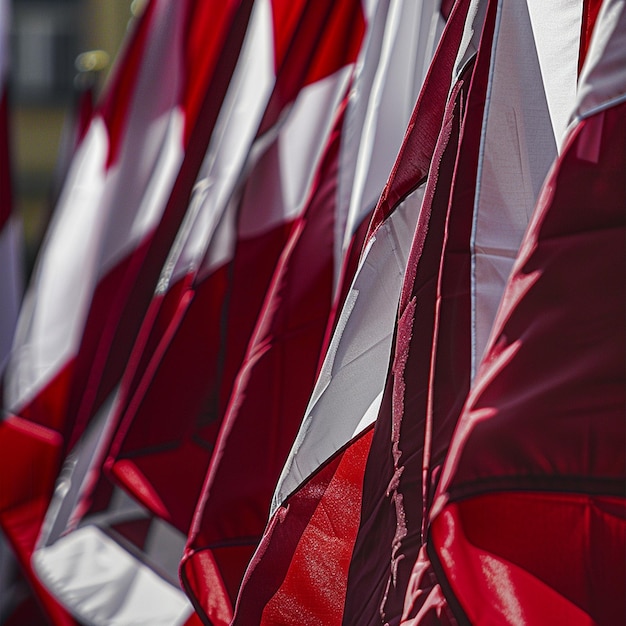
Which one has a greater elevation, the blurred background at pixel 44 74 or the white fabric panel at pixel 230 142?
the white fabric panel at pixel 230 142

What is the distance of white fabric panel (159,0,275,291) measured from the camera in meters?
1.20

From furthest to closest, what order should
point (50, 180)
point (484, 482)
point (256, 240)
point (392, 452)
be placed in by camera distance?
point (50, 180) → point (256, 240) → point (392, 452) → point (484, 482)

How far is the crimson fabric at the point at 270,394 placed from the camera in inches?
32.8

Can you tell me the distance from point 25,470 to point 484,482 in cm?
109

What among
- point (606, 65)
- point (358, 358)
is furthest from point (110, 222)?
point (606, 65)

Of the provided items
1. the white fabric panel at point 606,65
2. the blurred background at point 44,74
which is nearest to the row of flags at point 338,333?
the white fabric panel at point 606,65

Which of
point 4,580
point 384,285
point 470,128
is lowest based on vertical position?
point 4,580

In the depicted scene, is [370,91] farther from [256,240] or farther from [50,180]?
[50,180]

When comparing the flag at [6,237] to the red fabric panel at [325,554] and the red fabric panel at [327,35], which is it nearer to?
the red fabric panel at [327,35]

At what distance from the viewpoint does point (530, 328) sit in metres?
0.48

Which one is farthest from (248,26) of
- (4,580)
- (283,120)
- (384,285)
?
(4,580)

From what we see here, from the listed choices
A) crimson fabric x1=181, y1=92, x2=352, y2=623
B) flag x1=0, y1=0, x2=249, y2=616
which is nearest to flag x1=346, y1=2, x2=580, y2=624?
crimson fabric x1=181, y1=92, x2=352, y2=623

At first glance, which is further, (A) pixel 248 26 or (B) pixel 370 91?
(A) pixel 248 26

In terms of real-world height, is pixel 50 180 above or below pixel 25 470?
below
